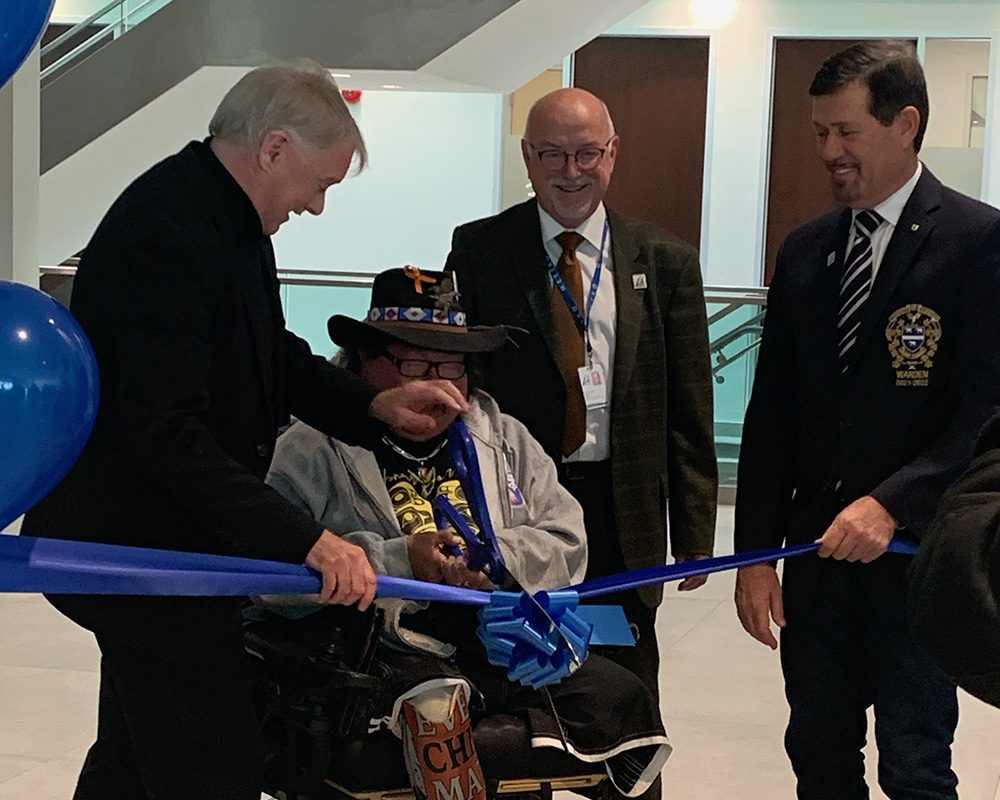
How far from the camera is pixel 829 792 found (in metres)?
2.76

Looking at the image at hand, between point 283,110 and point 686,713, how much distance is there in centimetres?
280

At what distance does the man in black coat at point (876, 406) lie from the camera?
259 centimetres

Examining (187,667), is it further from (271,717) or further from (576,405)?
(576,405)

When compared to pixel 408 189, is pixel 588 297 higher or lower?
lower

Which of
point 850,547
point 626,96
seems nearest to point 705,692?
point 850,547

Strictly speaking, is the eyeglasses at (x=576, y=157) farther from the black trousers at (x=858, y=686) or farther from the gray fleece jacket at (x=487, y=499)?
the black trousers at (x=858, y=686)

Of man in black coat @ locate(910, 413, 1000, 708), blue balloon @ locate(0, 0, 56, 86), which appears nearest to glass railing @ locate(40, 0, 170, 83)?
blue balloon @ locate(0, 0, 56, 86)

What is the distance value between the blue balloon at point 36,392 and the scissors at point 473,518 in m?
0.96

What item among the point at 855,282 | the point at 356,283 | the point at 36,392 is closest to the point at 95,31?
the point at 356,283

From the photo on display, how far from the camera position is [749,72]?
11.8m

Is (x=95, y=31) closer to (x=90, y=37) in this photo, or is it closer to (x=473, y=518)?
(x=90, y=37)

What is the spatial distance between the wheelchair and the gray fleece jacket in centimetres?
19

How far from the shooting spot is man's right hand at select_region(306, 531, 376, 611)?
2.26 meters

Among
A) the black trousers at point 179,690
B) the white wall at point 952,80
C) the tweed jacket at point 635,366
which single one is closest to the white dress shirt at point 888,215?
the tweed jacket at point 635,366
